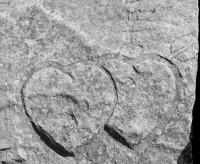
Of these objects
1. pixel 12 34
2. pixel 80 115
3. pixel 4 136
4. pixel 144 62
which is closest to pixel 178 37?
pixel 144 62

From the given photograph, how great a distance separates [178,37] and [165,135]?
12.4 inches

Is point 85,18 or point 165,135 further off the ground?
point 85,18

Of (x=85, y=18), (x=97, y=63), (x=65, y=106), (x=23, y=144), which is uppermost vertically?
(x=85, y=18)

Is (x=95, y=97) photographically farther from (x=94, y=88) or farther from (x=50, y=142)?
(x=50, y=142)

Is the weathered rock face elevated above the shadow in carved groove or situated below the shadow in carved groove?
above

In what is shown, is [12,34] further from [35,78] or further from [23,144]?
[23,144]

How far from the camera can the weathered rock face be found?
128 cm

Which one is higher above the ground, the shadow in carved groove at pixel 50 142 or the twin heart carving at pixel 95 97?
the twin heart carving at pixel 95 97

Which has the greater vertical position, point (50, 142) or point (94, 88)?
point (94, 88)

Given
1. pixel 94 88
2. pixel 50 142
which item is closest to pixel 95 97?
pixel 94 88

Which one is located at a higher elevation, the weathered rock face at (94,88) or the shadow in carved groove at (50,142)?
the weathered rock face at (94,88)

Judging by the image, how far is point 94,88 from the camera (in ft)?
4.23

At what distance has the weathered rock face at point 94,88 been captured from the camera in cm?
128

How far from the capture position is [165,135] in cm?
129
